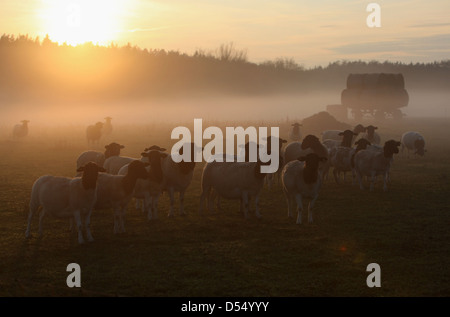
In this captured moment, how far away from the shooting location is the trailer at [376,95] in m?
53.9

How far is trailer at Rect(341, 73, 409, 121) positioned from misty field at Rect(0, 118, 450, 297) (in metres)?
38.9

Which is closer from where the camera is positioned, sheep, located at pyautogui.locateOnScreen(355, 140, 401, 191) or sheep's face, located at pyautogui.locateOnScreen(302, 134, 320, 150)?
sheep, located at pyautogui.locateOnScreen(355, 140, 401, 191)

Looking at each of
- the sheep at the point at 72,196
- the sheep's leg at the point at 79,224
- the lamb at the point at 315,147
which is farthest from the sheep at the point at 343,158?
the sheep's leg at the point at 79,224

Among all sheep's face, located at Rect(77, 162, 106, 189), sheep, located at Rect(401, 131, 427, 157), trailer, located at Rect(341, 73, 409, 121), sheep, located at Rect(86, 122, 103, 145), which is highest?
trailer, located at Rect(341, 73, 409, 121)

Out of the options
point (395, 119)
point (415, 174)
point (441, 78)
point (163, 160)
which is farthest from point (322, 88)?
point (163, 160)

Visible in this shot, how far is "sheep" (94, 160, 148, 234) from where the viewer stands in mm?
11250

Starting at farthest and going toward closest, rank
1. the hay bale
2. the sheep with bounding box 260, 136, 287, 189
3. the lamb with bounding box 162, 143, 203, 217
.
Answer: the hay bale
the sheep with bounding box 260, 136, 287, 189
the lamb with bounding box 162, 143, 203, 217

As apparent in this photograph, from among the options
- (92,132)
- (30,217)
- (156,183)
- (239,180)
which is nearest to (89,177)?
(30,217)

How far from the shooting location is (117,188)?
37.0ft

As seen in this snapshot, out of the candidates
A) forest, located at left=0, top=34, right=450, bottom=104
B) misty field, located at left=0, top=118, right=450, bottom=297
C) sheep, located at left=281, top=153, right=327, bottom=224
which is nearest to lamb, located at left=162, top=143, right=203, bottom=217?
misty field, located at left=0, top=118, right=450, bottom=297

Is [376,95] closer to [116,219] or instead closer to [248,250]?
[116,219]

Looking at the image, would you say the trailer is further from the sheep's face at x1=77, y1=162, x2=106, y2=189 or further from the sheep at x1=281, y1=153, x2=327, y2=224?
the sheep's face at x1=77, y1=162, x2=106, y2=189

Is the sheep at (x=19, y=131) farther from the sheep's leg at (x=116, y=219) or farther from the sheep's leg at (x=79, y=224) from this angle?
the sheep's leg at (x=79, y=224)
